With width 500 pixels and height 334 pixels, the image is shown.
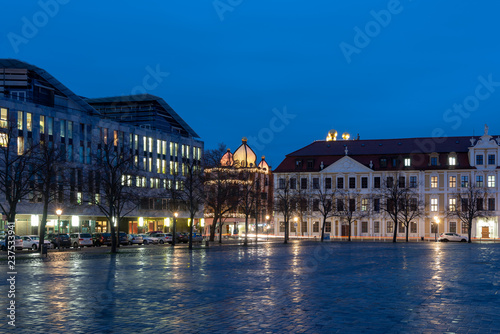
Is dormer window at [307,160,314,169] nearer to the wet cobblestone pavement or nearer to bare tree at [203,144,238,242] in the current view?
bare tree at [203,144,238,242]

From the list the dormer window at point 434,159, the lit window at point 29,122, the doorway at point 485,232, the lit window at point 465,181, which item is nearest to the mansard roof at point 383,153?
the dormer window at point 434,159

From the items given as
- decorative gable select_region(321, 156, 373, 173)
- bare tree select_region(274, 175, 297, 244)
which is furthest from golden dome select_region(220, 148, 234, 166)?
decorative gable select_region(321, 156, 373, 173)

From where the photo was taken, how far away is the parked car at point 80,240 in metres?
62.5

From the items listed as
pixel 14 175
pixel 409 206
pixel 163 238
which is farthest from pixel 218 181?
pixel 409 206

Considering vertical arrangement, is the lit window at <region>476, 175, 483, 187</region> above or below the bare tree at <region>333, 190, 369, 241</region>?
above

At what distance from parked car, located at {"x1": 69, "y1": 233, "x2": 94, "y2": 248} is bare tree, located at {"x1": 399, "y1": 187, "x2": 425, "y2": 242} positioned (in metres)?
45.0

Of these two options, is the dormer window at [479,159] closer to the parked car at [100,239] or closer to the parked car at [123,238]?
the parked car at [123,238]

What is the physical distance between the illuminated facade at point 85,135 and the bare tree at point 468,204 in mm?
43308

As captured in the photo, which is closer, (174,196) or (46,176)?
(46,176)

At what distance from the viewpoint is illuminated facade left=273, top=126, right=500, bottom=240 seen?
9825 cm

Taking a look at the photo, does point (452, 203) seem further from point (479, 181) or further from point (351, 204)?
point (351, 204)

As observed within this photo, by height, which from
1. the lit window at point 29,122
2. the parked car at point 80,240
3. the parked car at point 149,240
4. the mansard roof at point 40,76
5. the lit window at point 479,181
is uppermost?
the mansard roof at point 40,76

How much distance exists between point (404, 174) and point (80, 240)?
5854 centimetres

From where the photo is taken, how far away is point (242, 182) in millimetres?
74312
